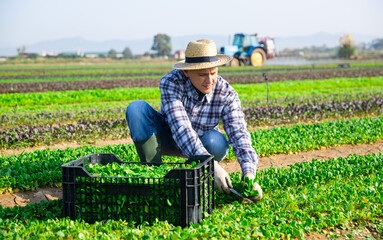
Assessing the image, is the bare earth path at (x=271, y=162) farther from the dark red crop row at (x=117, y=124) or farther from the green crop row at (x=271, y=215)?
the green crop row at (x=271, y=215)

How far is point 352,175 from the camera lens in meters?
4.91

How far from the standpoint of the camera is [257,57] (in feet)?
126

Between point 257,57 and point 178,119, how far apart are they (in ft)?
117

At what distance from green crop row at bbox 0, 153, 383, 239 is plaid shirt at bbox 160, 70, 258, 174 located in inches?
14.5

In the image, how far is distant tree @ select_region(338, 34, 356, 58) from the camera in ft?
249

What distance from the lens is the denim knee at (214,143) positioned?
13.9 ft

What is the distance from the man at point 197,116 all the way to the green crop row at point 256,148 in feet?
4.69

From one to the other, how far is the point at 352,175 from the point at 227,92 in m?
1.99

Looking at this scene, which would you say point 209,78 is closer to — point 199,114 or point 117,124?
point 199,114

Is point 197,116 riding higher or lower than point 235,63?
lower

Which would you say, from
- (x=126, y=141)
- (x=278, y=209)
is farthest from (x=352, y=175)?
(x=126, y=141)

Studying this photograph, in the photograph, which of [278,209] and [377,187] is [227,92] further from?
[377,187]

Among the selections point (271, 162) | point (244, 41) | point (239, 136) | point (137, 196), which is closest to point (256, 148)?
point (271, 162)

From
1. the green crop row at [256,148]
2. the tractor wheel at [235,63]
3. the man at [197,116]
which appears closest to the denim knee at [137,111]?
the man at [197,116]
